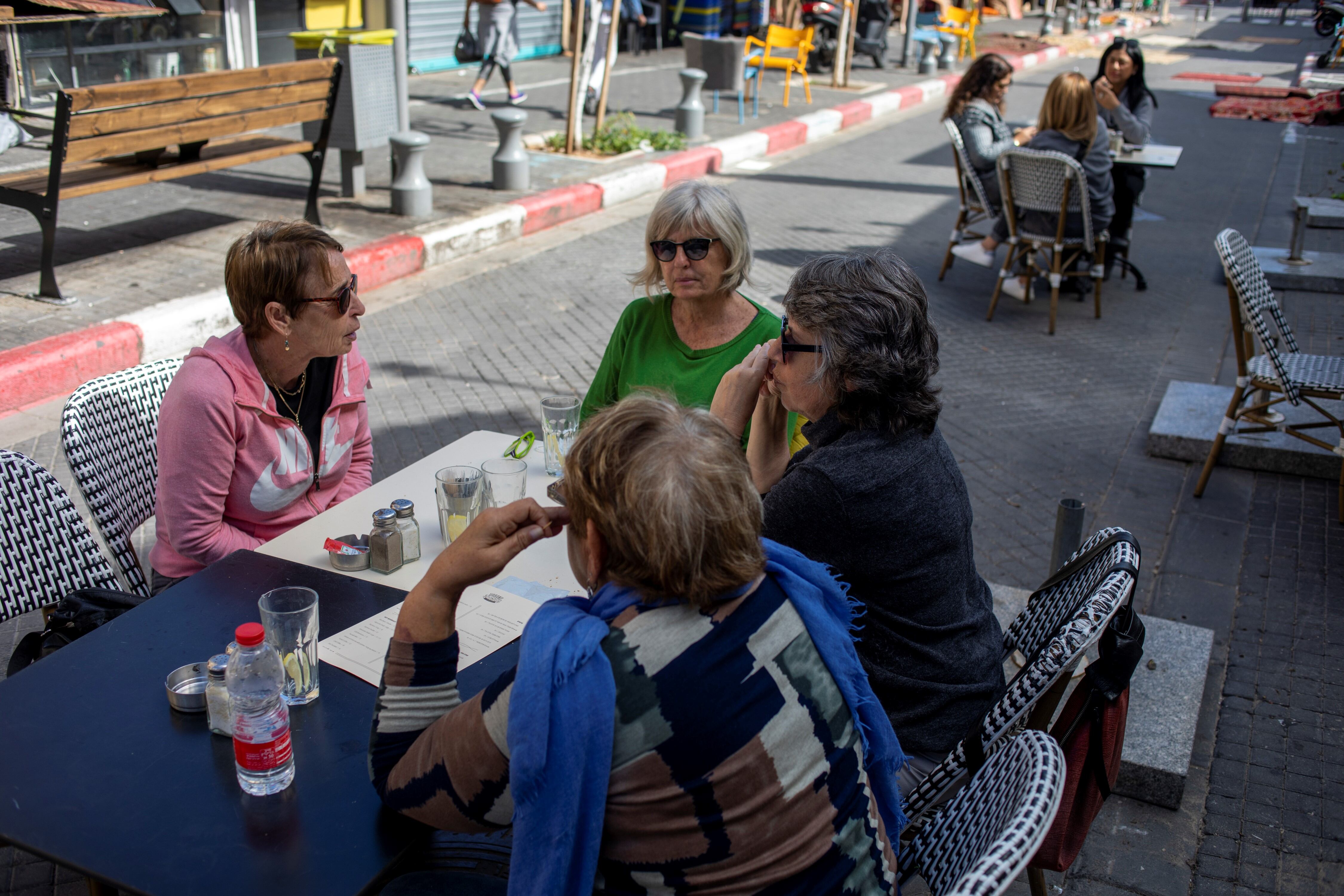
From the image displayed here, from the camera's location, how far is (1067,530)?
3.72 meters

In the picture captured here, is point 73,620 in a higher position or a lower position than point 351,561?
lower

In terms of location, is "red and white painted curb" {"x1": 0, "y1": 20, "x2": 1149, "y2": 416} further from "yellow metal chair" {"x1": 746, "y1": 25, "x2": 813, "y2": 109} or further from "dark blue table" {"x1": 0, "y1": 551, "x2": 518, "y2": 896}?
"dark blue table" {"x1": 0, "y1": 551, "x2": 518, "y2": 896}

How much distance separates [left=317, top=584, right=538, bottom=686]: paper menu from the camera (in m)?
2.18

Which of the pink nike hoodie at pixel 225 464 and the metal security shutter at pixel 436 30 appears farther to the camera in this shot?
the metal security shutter at pixel 436 30

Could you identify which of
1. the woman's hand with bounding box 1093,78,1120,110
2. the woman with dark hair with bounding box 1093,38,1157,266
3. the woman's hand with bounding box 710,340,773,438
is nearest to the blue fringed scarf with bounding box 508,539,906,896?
the woman's hand with bounding box 710,340,773,438

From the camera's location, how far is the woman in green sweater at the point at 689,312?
3.46m

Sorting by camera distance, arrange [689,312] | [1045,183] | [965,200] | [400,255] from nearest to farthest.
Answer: [689,312], [1045,183], [400,255], [965,200]

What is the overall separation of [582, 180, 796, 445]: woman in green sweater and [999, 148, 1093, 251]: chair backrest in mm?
3942

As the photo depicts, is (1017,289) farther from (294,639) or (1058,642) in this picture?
(294,639)

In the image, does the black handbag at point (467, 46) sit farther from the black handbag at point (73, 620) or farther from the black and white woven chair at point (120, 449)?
the black handbag at point (73, 620)

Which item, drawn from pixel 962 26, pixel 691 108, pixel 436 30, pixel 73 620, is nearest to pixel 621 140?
pixel 691 108

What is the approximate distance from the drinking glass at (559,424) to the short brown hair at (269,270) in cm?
67

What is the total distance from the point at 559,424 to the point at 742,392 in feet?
1.64

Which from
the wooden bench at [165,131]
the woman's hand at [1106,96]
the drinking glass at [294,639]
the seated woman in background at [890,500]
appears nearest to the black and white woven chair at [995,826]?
the seated woman in background at [890,500]
